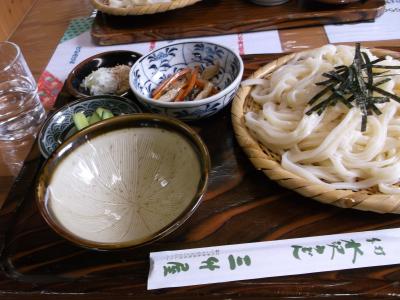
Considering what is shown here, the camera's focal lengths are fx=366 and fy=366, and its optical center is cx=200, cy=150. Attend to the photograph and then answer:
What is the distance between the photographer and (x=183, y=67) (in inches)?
63.3

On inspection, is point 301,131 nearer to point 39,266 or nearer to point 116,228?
point 116,228

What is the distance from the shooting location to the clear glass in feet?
5.22

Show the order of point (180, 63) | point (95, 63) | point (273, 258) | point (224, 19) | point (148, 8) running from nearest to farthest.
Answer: point (273, 258), point (180, 63), point (95, 63), point (148, 8), point (224, 19)

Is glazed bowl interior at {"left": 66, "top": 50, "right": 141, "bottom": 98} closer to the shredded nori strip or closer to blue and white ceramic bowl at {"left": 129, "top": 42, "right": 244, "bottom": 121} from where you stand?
blue and white ceramic bowl at {"left": 129, "top": 42, "right": 244, "bottom": 121}

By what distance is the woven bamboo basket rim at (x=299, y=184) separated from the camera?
3.14 ft

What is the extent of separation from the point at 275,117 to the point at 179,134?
0.35 m

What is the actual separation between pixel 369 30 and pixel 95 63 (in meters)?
1.43

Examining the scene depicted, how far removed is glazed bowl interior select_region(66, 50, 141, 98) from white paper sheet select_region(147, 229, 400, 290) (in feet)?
3.13

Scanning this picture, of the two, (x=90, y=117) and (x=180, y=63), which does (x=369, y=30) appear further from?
(x=90, y=117)

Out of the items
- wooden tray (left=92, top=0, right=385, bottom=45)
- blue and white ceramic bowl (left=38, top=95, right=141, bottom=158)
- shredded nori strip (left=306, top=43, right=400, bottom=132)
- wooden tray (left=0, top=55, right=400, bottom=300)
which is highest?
shredded nori strip (left=306, top=43, right=400, bottom=132)

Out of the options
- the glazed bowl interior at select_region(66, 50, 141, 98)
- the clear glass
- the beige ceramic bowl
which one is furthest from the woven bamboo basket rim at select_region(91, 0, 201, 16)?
the beige ceramic bowl

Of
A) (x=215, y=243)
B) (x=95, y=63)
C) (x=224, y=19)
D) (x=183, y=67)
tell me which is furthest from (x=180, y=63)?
(x=215, y=243)

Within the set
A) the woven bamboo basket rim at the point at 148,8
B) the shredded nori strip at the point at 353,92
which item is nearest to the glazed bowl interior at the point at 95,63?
the woven bamboo basket rim at the point at 148,8

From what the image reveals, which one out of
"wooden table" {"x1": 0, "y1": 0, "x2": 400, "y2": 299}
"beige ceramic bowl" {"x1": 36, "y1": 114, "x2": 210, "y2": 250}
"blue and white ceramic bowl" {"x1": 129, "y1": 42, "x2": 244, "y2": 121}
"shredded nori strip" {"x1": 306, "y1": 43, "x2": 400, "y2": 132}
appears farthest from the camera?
"blue and white ceramic bowl" {"x1": 129, "y1": 42, "x2": 244, "y2": 121}
